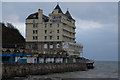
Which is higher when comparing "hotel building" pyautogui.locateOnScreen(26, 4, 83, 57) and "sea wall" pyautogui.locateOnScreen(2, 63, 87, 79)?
"hotel building" pyautogui.locateOnScreen(26, 4, 83, 57)

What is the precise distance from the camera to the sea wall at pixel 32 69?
162 feet

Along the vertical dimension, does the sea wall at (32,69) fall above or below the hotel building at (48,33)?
below

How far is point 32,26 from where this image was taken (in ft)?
302

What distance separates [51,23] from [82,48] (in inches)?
998

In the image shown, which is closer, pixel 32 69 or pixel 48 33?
pixel 32 69

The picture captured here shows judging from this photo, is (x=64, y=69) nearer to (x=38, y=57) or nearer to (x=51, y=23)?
(x=38, y=57)

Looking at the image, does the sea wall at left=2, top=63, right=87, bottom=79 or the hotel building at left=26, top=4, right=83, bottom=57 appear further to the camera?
the hotel building at left=26, top=4, right=83, bottom=57

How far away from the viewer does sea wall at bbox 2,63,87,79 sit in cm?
4934

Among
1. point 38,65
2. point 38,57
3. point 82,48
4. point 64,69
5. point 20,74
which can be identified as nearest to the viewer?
point 20,74

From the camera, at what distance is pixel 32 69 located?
191ft

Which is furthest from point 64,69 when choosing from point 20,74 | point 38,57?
point 20,74

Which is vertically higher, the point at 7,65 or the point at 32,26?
the point at 32,26

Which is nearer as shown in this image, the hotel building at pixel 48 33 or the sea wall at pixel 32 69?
the sea wall at pixel 32 69

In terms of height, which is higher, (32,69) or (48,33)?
(48,33)
